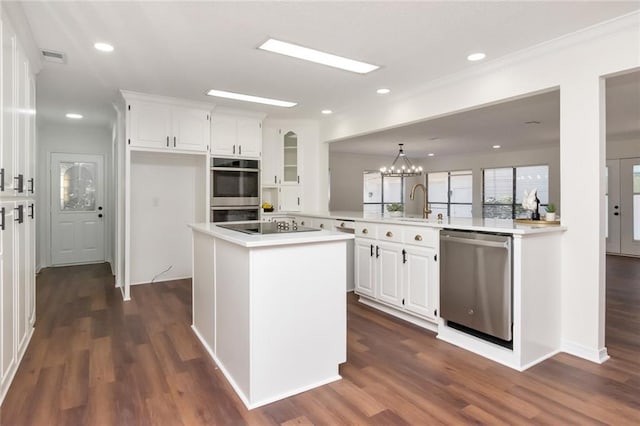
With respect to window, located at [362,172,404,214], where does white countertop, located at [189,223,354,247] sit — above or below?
below

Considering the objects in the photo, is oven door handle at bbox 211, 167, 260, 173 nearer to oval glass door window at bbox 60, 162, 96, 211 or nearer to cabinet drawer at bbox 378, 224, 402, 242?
cabinet drawer at bbox 378, 224, 402, 242

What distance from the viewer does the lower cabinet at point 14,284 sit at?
2.08m

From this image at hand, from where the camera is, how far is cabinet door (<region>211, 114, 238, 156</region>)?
15.8ft

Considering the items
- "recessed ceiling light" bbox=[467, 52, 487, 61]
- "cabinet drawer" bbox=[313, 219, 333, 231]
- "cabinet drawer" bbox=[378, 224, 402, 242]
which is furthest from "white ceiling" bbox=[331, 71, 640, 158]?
"cabinet drawer" bbox=[313, 219, 333, 231]

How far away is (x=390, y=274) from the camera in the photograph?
11.7 feet

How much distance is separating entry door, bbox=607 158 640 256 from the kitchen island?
7.78m

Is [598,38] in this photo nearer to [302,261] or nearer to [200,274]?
[302,261]

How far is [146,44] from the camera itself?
9.36 feet

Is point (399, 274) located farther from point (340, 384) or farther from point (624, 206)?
point (624, 206)

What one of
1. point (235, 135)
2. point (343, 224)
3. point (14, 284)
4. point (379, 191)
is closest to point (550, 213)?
point (343, 224)

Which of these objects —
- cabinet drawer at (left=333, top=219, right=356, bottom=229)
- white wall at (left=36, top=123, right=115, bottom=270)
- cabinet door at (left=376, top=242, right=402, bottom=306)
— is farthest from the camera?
white wall at (left=36, top=123, right=115, bottom=270)

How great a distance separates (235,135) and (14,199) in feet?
9.59

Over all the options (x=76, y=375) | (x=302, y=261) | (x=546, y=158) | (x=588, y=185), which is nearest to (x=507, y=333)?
(x=588, y=185)

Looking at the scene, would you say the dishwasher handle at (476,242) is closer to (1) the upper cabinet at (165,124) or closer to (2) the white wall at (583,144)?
(2) the white wall at (583,144)
